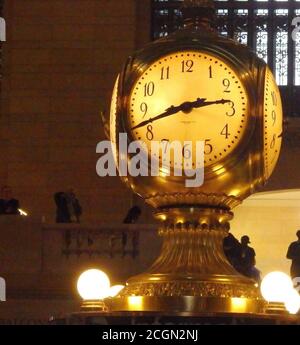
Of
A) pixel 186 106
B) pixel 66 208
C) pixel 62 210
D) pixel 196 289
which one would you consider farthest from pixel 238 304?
pixel 66 208

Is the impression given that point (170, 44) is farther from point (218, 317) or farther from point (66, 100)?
point (66, 100)

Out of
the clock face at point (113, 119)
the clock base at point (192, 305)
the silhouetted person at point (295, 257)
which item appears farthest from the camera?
the silhouetted person at point (295, 257)

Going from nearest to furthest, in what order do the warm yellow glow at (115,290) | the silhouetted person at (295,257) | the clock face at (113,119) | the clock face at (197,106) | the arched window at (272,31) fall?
the clock face at (197,106) → the clock face at (113,119) → the warm yellow glow at (115,290) → the silhouetted person at (295,257) → the arched window at (272,31)

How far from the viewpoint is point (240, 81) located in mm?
3445

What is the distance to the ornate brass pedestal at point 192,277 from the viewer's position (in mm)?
3342

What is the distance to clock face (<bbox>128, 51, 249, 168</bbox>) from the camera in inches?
135

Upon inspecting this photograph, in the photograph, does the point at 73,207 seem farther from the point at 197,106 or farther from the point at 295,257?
the point at 197,106

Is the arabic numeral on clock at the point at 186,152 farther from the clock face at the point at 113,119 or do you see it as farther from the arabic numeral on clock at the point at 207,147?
the clock face at the point at 113,119

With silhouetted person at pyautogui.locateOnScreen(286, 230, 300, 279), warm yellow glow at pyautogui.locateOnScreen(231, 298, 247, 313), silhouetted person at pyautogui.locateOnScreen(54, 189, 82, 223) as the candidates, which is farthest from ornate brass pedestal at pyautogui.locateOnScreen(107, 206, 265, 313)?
silhouetted person at pyautogui.locateOnScreen(54, 189, 82, 223)

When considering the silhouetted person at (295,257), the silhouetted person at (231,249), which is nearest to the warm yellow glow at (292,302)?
the silhouetted person at (231,249)

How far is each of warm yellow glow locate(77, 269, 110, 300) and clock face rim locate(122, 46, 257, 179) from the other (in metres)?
0.37

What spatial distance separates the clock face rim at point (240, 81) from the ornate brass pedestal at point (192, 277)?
0.12m
